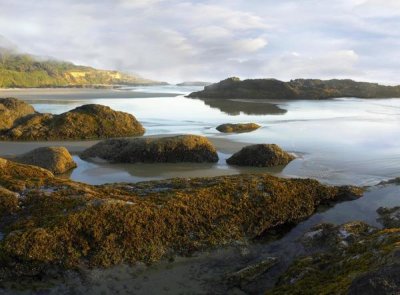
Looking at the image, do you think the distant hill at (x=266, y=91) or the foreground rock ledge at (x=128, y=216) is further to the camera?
the distant hill at (x=266, y=91)

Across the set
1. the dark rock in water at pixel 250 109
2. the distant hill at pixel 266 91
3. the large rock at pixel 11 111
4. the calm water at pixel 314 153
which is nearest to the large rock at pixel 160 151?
the calm water at pixel 314 153

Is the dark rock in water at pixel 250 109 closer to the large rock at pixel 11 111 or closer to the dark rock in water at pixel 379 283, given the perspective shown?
the large rock at pixel 11 111

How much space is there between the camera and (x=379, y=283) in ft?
12.2

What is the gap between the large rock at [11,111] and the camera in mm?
21484

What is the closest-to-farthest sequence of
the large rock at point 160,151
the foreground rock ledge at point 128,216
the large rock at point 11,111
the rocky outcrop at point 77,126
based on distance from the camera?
the foreground rock ledge at point 128,216 → the large rock at point 160,151 → the rocky outcrop at point 77,126 → the large rock at point 11,111

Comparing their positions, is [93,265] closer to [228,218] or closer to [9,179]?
[228,218]

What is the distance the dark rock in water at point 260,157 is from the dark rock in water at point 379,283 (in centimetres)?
1049

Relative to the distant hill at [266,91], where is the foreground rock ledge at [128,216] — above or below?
below

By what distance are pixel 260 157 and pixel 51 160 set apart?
678cm

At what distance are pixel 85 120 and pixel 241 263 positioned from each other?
664 inches

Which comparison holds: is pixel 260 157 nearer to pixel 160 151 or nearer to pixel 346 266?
pixel 160 151

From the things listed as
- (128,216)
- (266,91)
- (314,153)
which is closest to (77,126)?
(314,153)

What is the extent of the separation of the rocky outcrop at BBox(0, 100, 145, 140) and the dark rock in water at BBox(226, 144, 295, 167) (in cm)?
927

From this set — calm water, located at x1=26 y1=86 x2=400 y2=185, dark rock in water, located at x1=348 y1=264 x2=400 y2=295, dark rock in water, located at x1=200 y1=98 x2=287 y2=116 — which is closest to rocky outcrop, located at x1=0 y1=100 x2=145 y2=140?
calm water, located at x1=26 y1=86 x2=400 y2=185
